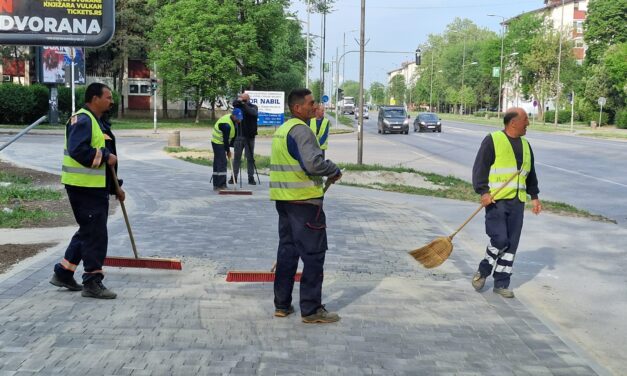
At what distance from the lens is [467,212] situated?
12047 millimetres

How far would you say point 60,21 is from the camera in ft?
28.7

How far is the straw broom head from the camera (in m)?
6.72

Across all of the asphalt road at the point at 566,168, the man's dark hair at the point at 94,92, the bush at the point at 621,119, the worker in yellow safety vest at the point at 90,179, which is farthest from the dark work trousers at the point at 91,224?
the bush at the point at 621,119

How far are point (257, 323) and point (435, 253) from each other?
2.25 meters

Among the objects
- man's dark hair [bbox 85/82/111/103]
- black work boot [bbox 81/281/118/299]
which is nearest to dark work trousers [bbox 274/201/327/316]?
black work boot [bbox 81/281/118/299]

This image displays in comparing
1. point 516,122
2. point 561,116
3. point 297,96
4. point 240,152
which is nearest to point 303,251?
point 297,96

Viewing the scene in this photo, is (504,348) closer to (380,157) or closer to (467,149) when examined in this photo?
(380,157)

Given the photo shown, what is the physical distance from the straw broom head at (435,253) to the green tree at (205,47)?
136ft

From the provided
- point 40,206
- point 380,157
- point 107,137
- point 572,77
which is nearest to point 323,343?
point 107,137

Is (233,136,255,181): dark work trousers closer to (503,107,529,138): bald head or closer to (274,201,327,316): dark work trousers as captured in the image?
(503,107,529,138): bald head

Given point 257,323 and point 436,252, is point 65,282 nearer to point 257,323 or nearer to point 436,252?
point 257,323

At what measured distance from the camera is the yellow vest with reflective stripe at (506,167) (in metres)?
6.43

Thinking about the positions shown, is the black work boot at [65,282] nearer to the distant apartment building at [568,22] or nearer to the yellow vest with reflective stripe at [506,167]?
the yellow vest with reflective stripe at [506,167]

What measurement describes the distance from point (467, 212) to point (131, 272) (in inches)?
272
